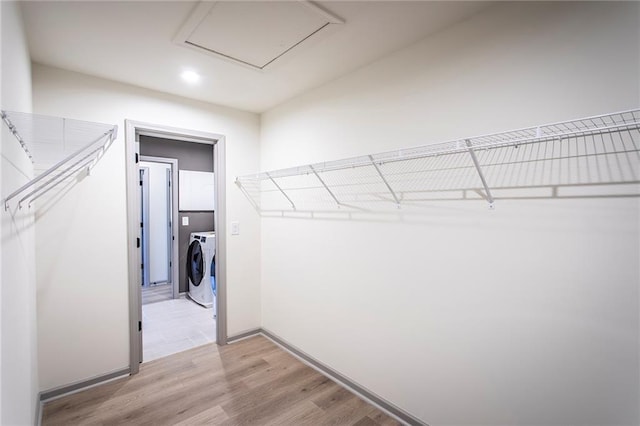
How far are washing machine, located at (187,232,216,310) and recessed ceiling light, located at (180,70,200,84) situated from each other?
87.2 inches

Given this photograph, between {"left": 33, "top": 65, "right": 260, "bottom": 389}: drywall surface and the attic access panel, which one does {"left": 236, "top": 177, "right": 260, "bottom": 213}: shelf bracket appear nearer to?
{"left": 33, "top": 65, "right": 260, "bottom": 389}: drywall surface

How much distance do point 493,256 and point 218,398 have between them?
207 centimetres

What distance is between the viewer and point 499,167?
5.12 ft

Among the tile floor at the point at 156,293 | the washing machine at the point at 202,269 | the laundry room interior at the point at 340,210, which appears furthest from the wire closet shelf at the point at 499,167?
the tile floor at the point at 156,293

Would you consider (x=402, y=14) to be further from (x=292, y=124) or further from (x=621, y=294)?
(x=621, y=294)

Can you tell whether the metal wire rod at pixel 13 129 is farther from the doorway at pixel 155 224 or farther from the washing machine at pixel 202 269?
the doorway at pixel 155 224

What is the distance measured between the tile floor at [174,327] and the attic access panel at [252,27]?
8.74ft

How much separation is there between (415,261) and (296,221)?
1.24 meters

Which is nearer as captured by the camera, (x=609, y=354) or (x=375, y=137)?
(x=609, y=354)

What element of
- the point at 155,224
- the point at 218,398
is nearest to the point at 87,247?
the point at 218,398

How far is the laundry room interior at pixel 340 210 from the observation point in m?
1.30

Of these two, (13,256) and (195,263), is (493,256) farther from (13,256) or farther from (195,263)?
(195,263)

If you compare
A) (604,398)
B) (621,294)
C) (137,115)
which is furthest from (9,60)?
(604,398)

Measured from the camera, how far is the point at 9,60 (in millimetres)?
1259
